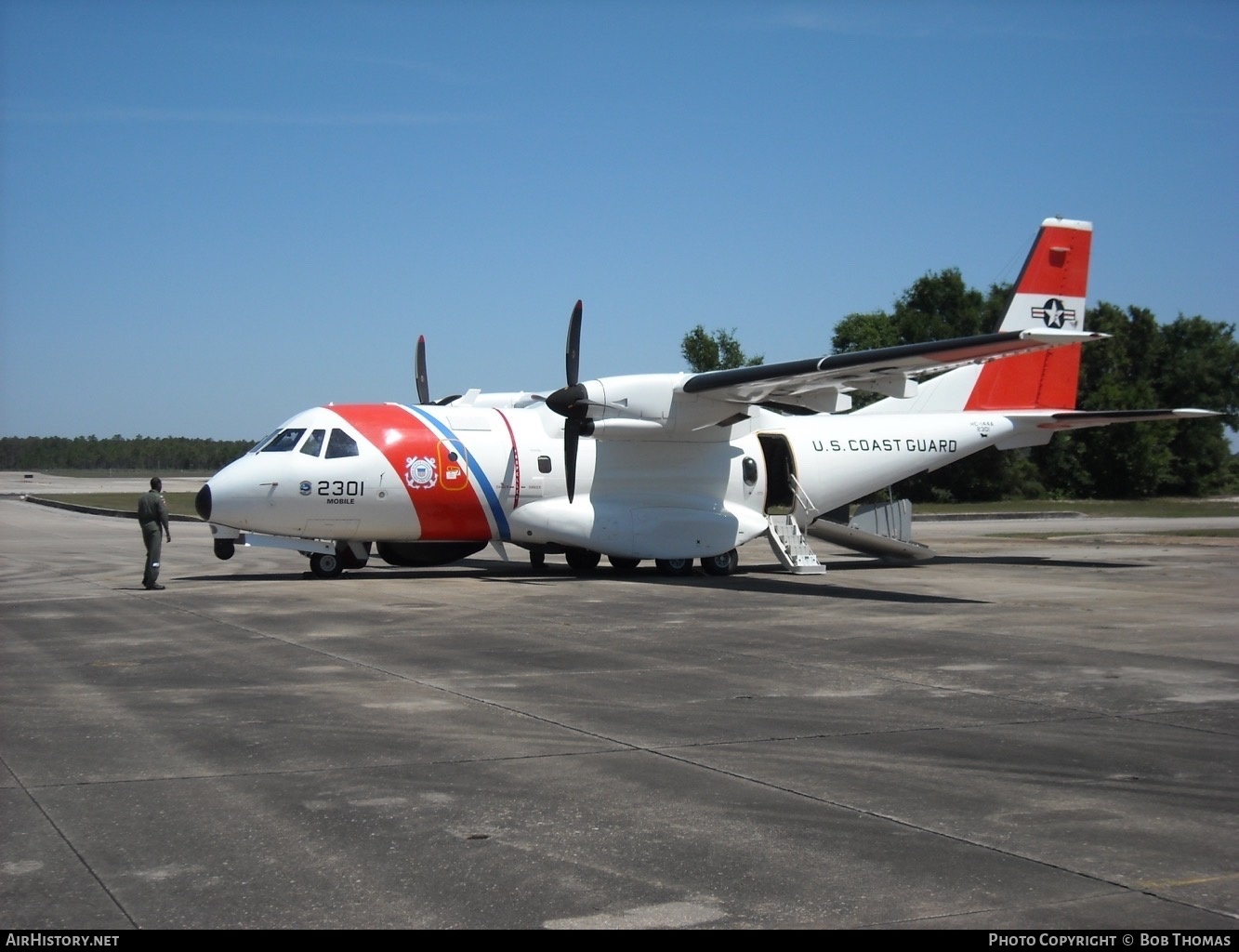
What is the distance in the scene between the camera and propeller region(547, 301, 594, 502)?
20.8 metres

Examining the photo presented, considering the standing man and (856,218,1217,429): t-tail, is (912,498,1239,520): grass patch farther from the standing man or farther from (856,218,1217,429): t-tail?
the standing man

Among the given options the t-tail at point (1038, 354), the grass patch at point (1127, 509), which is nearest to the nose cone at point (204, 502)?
the t-tail at point (1038, 354)

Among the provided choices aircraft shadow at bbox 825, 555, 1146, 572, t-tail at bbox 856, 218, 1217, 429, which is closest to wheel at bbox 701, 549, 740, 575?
aircraft shadow at bbox 825, 555, 1146, 572

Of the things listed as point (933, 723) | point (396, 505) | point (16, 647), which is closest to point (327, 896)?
point (933, 723)

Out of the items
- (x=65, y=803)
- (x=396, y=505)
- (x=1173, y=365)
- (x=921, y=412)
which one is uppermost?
(x=1173, y=365)

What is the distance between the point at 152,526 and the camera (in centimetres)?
1933

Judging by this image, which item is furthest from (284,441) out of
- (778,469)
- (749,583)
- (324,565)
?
(778,469)

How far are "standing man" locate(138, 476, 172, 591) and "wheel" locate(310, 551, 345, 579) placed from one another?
8.59ft

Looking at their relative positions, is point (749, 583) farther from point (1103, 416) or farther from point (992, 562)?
point (1103, 416)

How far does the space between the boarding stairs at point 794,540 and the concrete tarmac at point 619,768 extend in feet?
20.6

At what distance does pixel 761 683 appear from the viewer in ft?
35.6

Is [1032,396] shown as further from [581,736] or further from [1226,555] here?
[581,736]

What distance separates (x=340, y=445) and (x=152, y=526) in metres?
3.19

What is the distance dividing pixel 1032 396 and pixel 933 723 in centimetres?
1754
